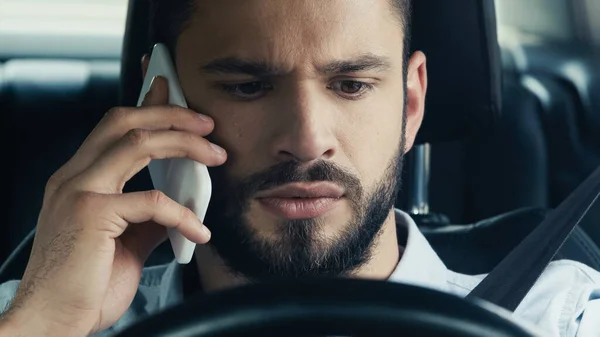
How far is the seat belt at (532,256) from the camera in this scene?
1.61 m

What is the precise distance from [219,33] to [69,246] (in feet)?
1.29

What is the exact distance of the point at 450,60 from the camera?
191 cm

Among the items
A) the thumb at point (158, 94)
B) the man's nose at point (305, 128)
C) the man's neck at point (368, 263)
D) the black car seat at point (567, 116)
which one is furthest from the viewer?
the black car seat at point (567, 116)

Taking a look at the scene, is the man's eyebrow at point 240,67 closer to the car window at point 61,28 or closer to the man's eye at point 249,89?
the man's eye at point 249,89

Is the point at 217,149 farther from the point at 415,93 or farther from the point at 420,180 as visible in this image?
the point at 420,180

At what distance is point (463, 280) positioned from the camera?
74.6 inches

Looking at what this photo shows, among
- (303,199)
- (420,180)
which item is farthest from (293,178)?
(420,180)

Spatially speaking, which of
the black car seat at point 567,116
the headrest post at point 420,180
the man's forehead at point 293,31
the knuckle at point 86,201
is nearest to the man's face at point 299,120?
the man's forehead at point 293,31

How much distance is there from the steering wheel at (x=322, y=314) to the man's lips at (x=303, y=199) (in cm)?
72

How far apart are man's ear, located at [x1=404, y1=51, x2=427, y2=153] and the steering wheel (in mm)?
984

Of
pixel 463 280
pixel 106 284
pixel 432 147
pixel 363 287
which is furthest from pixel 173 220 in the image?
pixel 432 147

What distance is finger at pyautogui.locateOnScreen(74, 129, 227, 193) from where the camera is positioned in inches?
61.9

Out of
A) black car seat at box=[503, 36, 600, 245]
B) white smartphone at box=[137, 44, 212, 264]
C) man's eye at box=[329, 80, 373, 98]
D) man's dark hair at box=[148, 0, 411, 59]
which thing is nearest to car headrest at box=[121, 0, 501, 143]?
man's dark hair at box=[148, 0, 411, 59]

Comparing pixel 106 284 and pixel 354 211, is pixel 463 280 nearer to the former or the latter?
pixel 354 211
